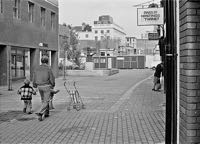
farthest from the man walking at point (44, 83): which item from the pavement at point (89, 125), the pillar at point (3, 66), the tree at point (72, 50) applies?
the tree at point (72, 50)

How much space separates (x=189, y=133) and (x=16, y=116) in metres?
6.96

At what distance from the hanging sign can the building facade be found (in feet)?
37.8

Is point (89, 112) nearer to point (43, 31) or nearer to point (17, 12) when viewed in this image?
point (17, 12)

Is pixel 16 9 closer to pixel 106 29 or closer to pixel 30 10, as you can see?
pixel 30 10

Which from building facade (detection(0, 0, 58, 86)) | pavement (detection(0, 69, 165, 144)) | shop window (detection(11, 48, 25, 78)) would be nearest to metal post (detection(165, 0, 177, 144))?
pavement (detection(0, 69, 165, 144))

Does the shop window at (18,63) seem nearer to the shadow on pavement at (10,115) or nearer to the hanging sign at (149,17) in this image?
the shadow on pavement at (10,115)

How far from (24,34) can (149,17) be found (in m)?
17.3

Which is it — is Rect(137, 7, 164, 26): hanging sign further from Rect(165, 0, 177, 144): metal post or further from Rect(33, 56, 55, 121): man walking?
Rect(165, 0, 177, 144): metal post

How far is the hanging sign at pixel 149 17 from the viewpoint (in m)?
11.4

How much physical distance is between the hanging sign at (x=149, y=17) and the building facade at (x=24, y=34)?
11.5 metres

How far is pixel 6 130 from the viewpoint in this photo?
27.8 feet

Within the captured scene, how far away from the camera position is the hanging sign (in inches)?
449

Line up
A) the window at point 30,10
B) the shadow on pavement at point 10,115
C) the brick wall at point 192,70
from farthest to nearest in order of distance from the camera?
the window at point 30,10
the shadow on pavement at point 10,115
the brick wall at point 192,70

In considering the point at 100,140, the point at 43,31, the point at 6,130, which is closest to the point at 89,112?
the point at 6,130
